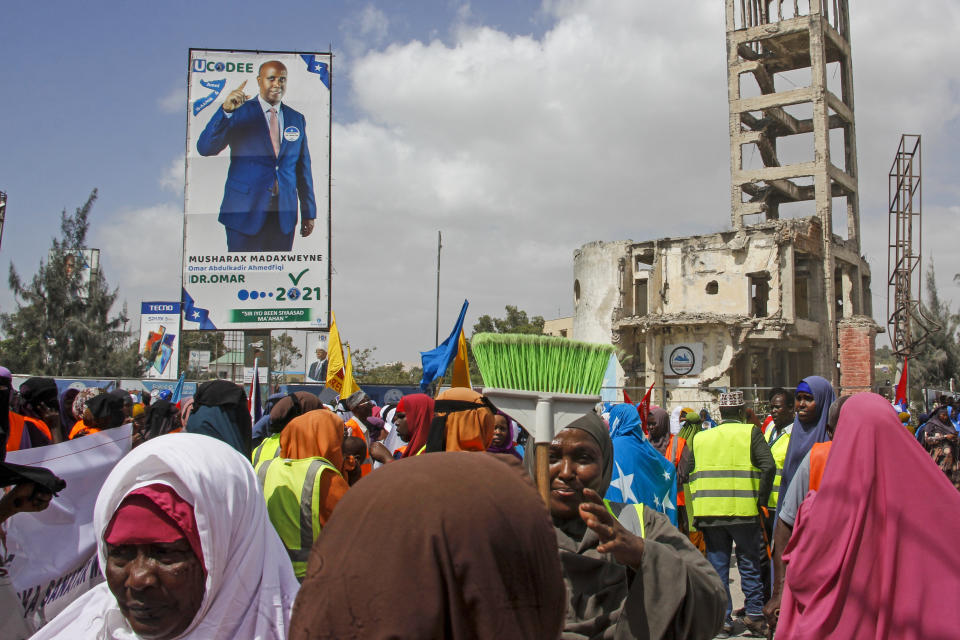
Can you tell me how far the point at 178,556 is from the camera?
2.18m

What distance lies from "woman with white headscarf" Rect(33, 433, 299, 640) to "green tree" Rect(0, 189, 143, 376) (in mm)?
35379

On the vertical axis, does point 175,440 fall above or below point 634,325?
below

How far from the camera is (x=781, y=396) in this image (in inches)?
282

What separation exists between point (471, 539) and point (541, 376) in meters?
1.49

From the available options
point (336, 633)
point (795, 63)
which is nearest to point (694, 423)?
point (336, 633)

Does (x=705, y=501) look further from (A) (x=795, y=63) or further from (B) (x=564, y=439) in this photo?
(A) (x=795, y=63)

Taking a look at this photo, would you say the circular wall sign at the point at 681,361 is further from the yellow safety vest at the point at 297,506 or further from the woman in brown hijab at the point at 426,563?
the woman in brown hijab at the point at 426,563

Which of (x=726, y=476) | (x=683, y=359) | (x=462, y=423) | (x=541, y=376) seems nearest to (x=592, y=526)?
(x=541, y=376)

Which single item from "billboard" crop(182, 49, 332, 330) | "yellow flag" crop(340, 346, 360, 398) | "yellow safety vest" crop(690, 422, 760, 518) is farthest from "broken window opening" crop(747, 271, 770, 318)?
"yellow safety vest" crop(690, 422, 760, 518)

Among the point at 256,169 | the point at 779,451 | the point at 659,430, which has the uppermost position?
the point at 256,169

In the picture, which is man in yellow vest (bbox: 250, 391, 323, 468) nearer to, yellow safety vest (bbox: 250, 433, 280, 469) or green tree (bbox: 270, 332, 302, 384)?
yellow safety vest (bbox: 250, 433, 280, 469)

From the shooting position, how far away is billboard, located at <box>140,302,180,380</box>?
27719 mm

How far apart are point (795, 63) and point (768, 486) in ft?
114

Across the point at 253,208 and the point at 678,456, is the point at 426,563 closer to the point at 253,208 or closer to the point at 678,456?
the point at 678,456
